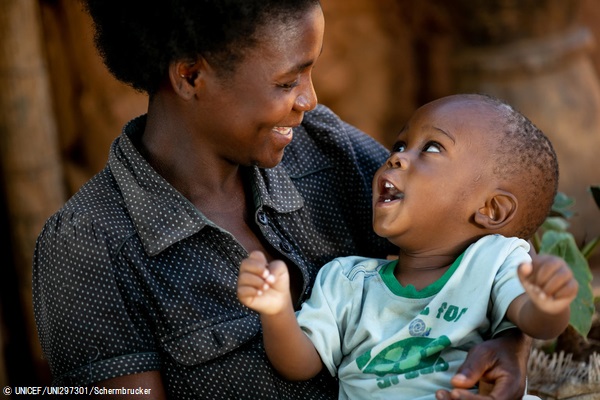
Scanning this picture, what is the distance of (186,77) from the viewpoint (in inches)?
93.7

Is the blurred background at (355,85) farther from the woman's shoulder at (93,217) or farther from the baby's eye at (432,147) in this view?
the baby's eye at (432,147)

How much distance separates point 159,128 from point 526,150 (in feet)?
2.95

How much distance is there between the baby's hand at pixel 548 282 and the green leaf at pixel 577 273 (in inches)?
33.9

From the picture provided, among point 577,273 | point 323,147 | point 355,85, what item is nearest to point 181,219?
point 323,147

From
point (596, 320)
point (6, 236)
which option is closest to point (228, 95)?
point (596, 320)

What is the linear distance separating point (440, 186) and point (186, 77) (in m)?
0.66

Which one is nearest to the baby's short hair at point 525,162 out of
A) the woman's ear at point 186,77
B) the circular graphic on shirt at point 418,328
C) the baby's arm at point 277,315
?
the circular graphic on shirt at point 418,328

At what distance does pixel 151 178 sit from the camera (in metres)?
2.40

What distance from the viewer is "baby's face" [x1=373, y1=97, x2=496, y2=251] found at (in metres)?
2.32

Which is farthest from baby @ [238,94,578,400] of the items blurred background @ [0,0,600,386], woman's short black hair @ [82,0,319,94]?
blurred background @ [0,0,600,386]

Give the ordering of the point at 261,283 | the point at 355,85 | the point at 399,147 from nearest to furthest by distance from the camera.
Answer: the point at 261,283, the point at 399,147, the point at 355,85

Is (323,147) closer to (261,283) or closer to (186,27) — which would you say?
(186,27)

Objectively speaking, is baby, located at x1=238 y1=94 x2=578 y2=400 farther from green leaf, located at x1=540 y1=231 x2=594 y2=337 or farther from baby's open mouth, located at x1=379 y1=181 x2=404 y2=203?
green leaf, located at x1=540 y1=231 x2=594 y2=337

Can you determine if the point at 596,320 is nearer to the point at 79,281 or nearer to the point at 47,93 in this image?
the point at 79,281
